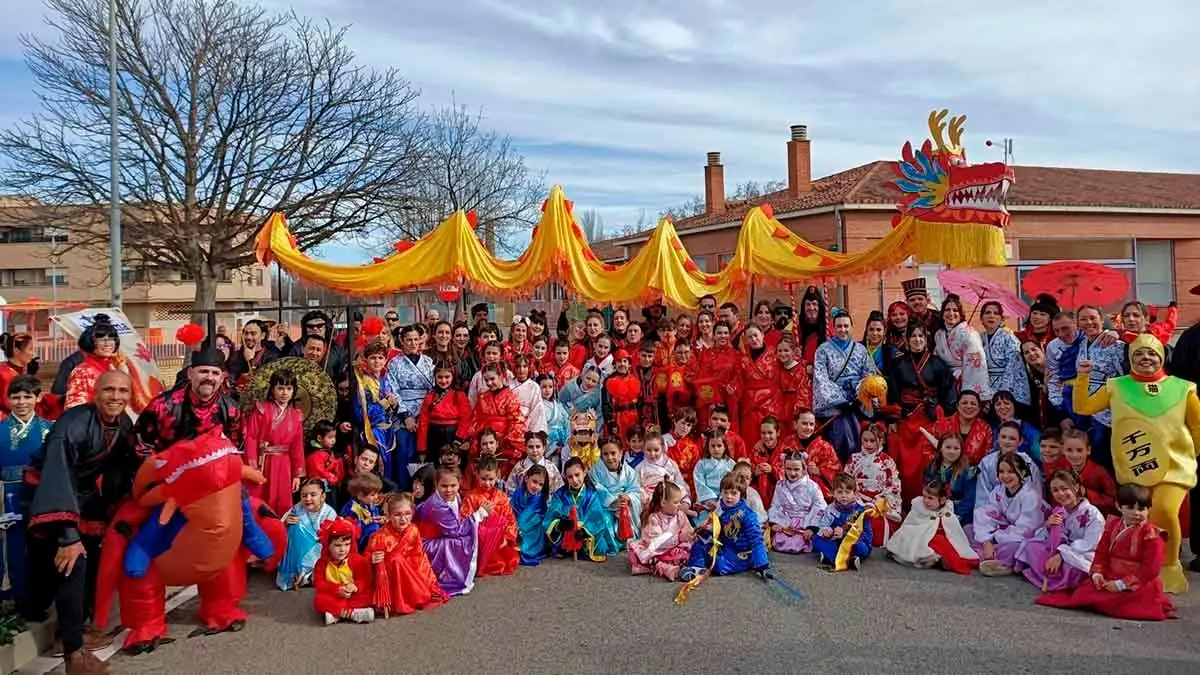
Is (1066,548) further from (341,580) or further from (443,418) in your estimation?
(443,418)

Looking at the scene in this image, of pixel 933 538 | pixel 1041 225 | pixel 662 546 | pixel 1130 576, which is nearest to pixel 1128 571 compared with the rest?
pixel 1130 576

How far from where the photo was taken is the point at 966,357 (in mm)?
6809

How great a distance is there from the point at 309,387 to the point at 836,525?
381cm

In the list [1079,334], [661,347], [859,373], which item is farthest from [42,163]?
[1079,334]

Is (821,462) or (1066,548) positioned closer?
(1066,548)

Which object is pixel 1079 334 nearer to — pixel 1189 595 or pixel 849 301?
pixel 1189 595

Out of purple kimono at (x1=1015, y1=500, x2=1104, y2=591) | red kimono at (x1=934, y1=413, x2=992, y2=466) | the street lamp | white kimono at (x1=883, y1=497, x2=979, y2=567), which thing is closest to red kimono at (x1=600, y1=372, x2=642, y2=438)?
white kimono at (x1=883, y1=497, x2=979, y2=567)

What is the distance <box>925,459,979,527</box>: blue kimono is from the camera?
239 inches

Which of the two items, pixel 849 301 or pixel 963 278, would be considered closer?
pixel 963 278

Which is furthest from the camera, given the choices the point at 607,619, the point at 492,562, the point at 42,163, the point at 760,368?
the point at 42,163

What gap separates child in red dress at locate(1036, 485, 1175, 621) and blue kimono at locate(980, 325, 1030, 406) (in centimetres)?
188

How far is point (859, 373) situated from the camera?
7004mm

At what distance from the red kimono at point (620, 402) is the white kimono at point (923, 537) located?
237 centimetres

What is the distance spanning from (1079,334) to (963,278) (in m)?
1.27
